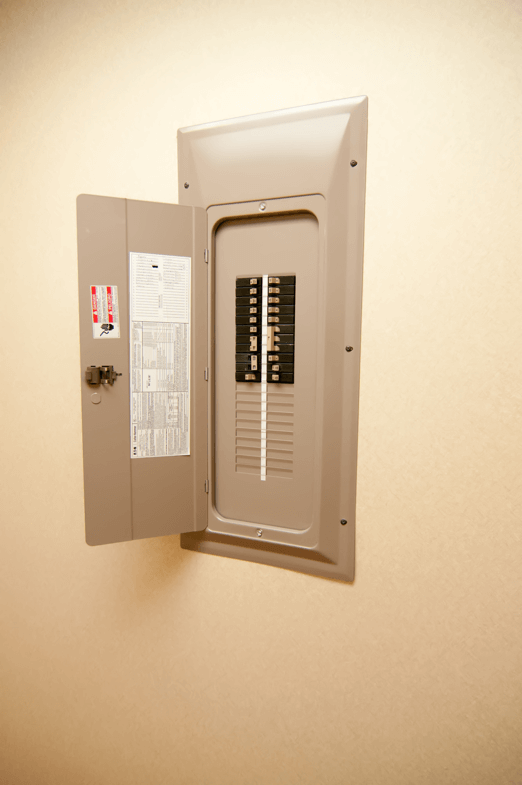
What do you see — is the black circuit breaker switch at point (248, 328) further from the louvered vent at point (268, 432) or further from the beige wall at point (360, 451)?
the beige wall at point (360, 451)

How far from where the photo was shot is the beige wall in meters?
0.89

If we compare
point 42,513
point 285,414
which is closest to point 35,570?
point 42,513

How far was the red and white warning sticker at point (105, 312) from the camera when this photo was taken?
99 cm

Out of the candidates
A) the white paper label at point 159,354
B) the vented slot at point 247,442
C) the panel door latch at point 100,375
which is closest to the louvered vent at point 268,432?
the vented slot at point 247,442

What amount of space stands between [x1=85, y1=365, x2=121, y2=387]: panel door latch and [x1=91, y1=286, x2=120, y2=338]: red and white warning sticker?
0.07m

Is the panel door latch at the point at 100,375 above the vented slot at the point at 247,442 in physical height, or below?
above

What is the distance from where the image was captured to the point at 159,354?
105 cm

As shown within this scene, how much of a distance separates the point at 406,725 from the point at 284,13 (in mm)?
1506

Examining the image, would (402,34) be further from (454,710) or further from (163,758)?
(163,758)

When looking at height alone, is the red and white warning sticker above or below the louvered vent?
above

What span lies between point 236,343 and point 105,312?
29 cm

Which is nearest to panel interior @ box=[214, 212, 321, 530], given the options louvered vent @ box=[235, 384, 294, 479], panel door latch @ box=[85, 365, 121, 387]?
louvered vent @ box=[235, 384, 294, 479]

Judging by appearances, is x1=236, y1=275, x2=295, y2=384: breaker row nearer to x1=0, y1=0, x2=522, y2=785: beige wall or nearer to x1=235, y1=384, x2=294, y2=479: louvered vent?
x1=235, y1=384, x2=294, y2=479: louvered vent

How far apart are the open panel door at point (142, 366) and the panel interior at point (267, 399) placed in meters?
0.04
